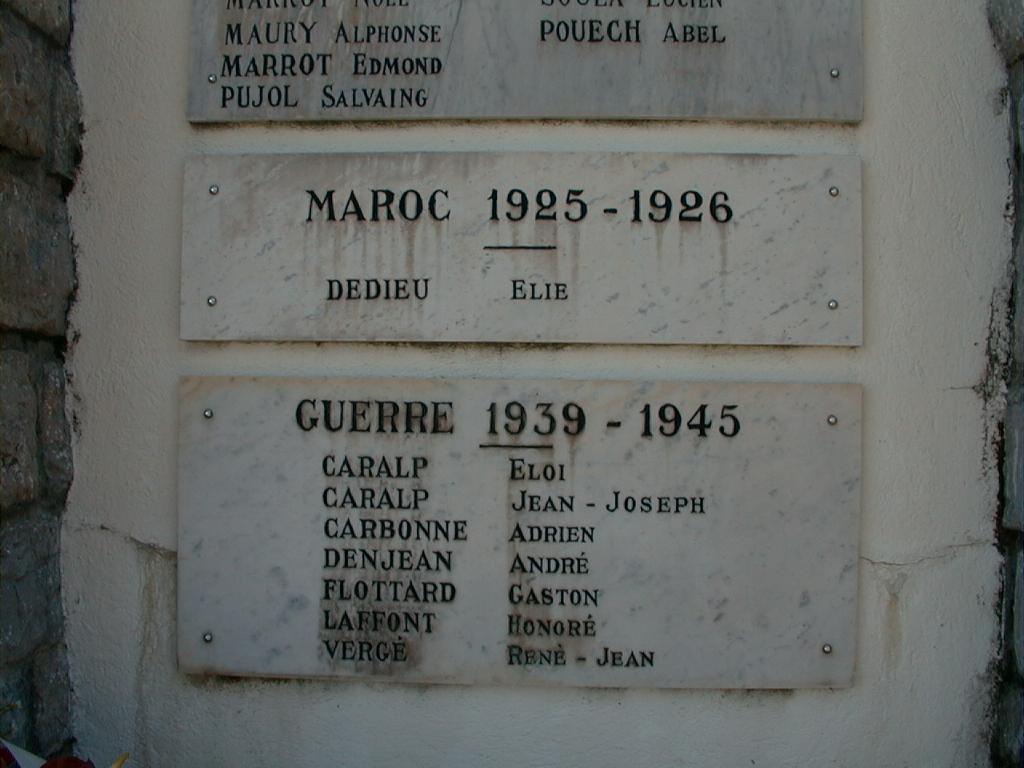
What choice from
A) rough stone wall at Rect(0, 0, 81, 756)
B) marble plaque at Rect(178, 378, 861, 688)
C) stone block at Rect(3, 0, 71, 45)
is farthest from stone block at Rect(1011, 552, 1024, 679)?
stone block at Rect(3, 0, 71, 45)

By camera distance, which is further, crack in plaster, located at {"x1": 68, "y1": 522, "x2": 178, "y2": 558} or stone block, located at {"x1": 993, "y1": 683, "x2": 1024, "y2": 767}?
crack in plaster, located at {"x1": 68, "y1": 522, "x2": 178, "y2": 558}

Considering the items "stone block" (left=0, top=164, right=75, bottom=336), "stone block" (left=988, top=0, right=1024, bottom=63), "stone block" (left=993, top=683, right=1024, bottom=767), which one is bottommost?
"stone block" (left=993, top=683, right=1024, bottom=767)

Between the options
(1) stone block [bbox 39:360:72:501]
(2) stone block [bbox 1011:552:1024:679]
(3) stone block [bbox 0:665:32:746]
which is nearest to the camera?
(3) stone block [bbox 0:665:32:746]

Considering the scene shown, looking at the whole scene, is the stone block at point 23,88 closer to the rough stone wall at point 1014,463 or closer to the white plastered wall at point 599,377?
the white plastered wall at point 599,377

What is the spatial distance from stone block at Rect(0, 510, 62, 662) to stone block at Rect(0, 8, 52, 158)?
0.93 metres

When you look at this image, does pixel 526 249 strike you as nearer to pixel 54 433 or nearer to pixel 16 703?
pixel 54 433

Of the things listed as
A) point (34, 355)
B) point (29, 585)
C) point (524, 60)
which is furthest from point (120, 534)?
point (524, 60)

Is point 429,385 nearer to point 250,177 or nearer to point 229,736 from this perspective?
point 250,177

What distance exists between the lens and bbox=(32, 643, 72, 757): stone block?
218cm

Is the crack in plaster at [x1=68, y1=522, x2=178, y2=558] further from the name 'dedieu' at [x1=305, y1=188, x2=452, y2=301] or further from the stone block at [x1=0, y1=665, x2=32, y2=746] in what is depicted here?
the name 'dedieu' at [x1=305, y1=188, x2=452, y2=301]

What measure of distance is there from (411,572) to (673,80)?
1.47m

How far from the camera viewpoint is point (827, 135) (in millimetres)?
2348

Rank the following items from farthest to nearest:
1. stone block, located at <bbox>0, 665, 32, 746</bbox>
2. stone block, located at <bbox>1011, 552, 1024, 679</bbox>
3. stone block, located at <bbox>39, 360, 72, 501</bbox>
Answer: stone block, located at <bbox>39, 360, 72, 501</bbox>, stone block, located at <bbox>1011, 552, 1024, 679</bbox>, stone block, located at <bbox>0, 665, 32, 746</bbox>

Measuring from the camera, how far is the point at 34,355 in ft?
7.36
